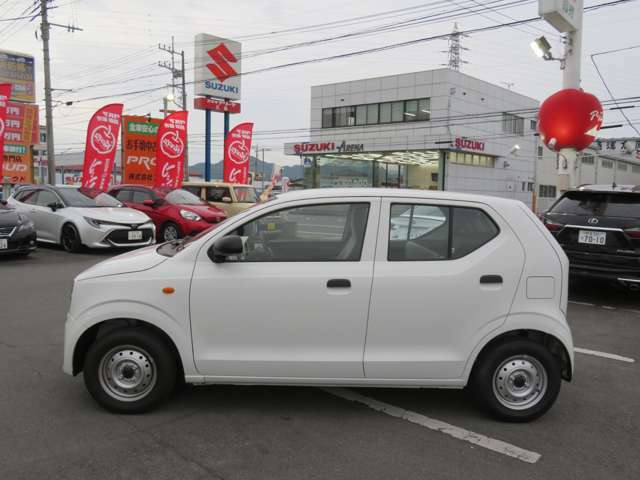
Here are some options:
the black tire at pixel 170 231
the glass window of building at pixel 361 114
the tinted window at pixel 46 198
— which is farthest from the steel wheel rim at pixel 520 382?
the glass window of building at pixel 361 114

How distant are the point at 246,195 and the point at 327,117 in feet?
98.5

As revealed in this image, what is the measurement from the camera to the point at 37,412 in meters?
3.74

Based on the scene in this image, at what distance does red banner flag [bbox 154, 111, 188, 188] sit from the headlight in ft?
27.9

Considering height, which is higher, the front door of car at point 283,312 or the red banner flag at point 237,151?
the red banner flag at point 237,151

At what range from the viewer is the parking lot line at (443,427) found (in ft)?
10.8

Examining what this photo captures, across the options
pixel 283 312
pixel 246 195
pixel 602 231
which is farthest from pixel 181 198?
pixel 283 312

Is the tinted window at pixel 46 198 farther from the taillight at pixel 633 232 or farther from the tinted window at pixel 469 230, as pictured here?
the taillight at pixel 633 232

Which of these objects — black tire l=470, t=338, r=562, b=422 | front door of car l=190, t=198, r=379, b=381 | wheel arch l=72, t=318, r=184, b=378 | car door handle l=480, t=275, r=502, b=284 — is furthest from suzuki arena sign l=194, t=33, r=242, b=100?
black tire l=470, t=338, r=562, b=422

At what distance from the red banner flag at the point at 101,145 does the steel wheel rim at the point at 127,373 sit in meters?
17.4

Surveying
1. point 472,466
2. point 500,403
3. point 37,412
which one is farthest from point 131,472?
point 500,403

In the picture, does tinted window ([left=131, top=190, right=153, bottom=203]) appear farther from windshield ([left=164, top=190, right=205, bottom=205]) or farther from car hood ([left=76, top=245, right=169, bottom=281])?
car hood ([left=76, top=245, right=169, bottom=281])

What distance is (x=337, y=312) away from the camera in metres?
3.56

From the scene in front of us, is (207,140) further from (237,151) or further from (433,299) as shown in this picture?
(433,299)

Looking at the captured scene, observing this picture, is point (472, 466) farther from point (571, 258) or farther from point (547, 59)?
point (547, 59)
